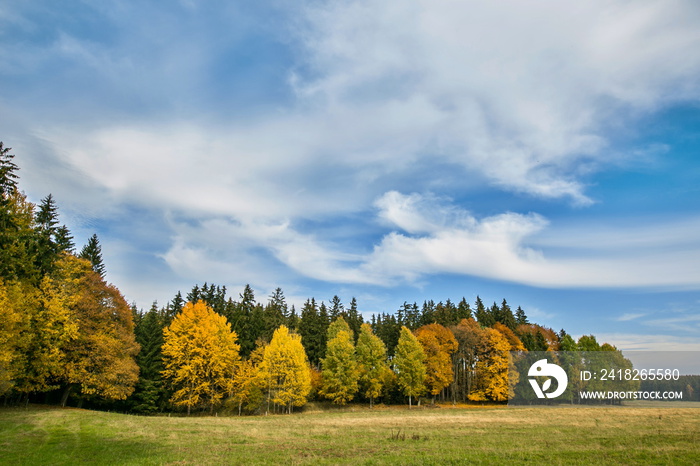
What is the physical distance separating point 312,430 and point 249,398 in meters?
32.3

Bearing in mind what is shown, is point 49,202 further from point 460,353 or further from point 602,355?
point 602,355

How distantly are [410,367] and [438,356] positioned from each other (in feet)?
24.3

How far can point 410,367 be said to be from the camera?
2616 inches

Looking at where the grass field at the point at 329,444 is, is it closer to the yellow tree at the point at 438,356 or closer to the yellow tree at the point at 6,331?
the yellow tree at the point at 6,331

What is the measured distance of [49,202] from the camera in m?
47.0

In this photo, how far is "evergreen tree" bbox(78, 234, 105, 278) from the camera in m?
62.1

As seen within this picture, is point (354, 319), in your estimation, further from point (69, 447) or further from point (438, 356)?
point (69, 447)

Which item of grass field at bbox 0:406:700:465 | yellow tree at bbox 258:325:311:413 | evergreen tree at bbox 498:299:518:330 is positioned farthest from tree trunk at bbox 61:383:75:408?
evergreen tree at bbox 498:299:518:330

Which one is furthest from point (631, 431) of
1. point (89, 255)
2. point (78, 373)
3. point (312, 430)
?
point (89, 255)

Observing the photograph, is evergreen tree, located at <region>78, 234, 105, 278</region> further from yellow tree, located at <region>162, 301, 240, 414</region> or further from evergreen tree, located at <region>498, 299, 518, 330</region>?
evergreen tree, located at <region>498, 299, 518, 330</region>

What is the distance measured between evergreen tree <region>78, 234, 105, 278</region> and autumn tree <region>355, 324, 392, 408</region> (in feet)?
150

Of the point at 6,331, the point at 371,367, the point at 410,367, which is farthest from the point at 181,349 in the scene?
the point at 410,367

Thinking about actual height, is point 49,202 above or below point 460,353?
above

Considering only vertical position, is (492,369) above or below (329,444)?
above
